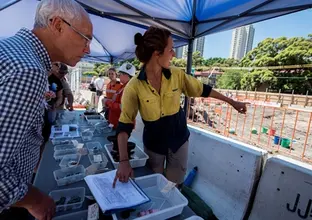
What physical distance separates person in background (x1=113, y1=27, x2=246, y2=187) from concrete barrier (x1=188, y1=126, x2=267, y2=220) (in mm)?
598

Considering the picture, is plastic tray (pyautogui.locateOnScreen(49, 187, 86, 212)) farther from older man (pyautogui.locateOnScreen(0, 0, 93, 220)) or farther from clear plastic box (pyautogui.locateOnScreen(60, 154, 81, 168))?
clear plastic box (pyautogui.locateOnScreen(60, 154, 81, 168))

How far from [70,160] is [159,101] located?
0.79m

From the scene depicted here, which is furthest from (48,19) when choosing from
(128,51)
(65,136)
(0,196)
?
(128,51)

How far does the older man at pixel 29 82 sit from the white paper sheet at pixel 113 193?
213 mm

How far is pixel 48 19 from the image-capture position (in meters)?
0.71

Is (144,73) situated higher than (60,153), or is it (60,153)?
(144,73)

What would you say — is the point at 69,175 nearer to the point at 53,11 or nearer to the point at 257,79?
the point at 53,11

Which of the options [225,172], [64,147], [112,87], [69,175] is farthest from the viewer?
[112,87]

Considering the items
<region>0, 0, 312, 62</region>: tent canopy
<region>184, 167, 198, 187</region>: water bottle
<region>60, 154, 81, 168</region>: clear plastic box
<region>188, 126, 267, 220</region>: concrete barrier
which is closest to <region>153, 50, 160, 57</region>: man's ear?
<region>60, 154, 81, 168</region>: clear plastic box

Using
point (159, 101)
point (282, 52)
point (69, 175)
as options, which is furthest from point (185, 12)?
point (282, 52)

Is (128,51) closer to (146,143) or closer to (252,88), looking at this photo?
(146,143)

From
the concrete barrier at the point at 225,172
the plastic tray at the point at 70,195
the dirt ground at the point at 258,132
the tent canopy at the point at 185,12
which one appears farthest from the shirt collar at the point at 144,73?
the dirt ground at the point at 258,132

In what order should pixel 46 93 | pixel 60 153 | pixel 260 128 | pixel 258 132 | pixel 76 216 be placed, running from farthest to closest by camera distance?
1. pixel 258 132
2. pixel 260 128
3. pixel 60 153
4. pixel 46 93
5. pixel 76 216

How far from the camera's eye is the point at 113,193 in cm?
91
